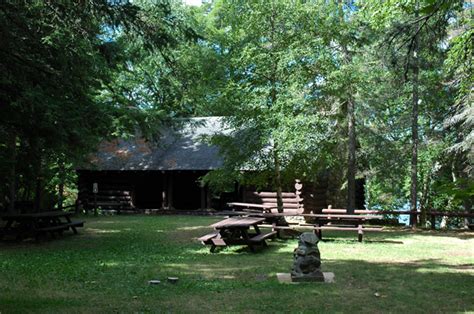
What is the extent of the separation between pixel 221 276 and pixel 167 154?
18254 mm

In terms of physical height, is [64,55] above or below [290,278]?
above

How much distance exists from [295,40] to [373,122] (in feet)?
26.2

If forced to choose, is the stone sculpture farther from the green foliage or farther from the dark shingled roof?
the dark shingled roof

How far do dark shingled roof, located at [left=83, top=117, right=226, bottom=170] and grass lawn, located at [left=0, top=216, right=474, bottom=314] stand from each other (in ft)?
34.5

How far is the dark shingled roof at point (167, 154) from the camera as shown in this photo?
2484 centimetres

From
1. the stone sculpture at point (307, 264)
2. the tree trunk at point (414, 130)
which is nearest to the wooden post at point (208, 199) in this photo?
the tree trunk at point (414, 130)

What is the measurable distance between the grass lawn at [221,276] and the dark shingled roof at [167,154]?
1051 cm

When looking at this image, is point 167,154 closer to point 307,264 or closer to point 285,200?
point 285,200

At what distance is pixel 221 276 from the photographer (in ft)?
29.1

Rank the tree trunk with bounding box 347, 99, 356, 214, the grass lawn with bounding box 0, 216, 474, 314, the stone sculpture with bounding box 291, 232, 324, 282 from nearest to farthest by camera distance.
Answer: the grass lawn with bounding box 0, 216, 474, 314
the stone sculpture with bounding box 291, 232, 324, 282
the tree trunk with bounding box 347, 99, 356, 214

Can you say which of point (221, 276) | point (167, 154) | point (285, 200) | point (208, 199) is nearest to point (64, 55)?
point (221, 276)

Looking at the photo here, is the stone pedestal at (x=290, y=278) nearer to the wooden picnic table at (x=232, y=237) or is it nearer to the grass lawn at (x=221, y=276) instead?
the grass lawn at (x=221, y=276)

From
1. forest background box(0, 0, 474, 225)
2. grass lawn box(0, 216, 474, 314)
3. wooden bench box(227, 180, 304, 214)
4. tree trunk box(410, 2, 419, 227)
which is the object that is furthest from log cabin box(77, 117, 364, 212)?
grass lawn box(0, 216, 474, 314)

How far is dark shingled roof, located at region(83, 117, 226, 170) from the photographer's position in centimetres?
2484
